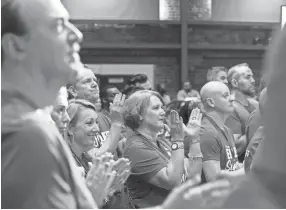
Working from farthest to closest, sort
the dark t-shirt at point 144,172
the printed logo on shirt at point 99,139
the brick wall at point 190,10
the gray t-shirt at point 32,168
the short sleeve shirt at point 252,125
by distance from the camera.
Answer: the brick wall at point 190,10 < the short sleeve shirt at point 252,125 < the printed logo on shirt at point 99,139 < the dark t-shirt at point 144,172 < the gray t-shirt at point 32,168

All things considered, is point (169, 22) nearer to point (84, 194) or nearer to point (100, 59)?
point (100, 59)

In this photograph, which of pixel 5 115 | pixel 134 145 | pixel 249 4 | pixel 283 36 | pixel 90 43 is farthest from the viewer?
pixel 249 4

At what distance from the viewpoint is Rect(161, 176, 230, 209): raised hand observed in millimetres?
1414

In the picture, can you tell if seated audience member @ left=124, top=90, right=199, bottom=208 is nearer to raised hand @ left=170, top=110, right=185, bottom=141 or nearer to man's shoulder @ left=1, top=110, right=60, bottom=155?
raised hand @ left=170, top=110, right=185, bottom=141

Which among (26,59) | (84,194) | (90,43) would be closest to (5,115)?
(26,59)

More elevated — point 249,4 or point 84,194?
point 84,194

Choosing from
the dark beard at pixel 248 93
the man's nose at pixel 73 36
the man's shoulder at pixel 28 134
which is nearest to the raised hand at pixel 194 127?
the dark beard at pixel 248 93

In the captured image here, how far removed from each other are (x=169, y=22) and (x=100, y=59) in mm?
1346

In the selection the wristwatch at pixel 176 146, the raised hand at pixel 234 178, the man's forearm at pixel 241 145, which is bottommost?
the man's forearm at pixel 241 145

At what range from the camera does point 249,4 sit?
1282cm

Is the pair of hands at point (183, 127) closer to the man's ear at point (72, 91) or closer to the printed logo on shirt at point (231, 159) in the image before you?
the printed logo on shirt at point (231, 159)

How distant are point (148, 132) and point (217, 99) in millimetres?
1221

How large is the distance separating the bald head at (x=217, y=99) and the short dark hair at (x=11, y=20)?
4064 mm

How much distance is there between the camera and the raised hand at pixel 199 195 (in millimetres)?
1414
